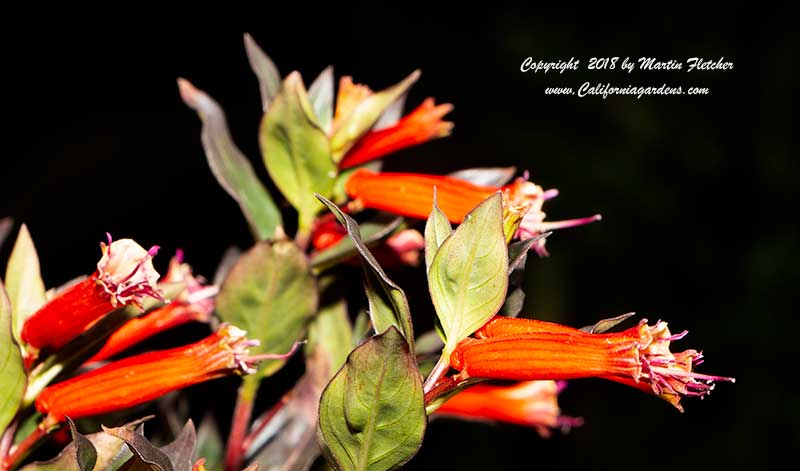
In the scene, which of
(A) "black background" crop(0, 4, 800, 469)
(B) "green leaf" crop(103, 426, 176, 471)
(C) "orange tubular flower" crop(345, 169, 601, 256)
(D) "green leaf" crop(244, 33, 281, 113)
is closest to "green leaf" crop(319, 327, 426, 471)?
(B) "green leaf" crop(103, 426, 176, 471)

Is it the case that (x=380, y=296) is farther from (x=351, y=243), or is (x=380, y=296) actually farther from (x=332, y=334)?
(x=332, y=334)

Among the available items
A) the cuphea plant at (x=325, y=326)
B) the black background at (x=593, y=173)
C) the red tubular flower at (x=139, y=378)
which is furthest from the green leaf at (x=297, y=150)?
the black background at (x=593, y=173)

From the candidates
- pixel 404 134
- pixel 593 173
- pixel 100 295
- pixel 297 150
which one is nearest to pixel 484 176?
pixel 404 134

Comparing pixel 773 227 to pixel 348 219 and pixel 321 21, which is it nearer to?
pixel 321 21

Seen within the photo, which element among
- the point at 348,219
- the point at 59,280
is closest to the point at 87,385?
the point at 348,219

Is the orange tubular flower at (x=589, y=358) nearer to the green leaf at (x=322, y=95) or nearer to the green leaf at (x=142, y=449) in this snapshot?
the green leaf at (x=142, y=449)

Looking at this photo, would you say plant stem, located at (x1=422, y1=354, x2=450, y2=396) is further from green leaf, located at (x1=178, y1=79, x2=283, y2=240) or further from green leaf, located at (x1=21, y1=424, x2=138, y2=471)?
green leaf, located at (x1=178, y1=79, x2=283, y2=240)
